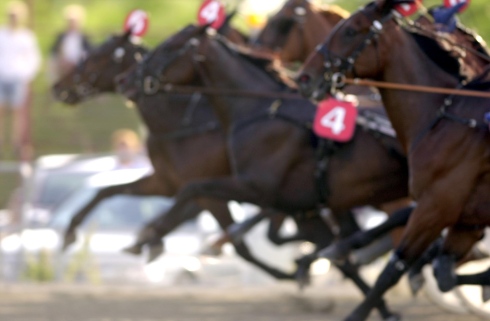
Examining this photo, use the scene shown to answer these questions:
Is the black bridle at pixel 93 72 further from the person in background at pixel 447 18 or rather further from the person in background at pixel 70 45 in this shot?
the person in background at pixel 447 18

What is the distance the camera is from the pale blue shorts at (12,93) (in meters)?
14.2

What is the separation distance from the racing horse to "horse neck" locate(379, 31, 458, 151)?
4.25ft

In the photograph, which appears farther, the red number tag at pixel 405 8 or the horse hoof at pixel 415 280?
the horse hoof at pixel 415 280

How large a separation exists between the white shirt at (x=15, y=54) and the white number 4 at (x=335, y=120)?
19.2 ft

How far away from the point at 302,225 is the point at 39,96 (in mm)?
6989

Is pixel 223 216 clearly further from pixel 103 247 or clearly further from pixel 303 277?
pixel 103 247

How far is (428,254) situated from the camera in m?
7.87

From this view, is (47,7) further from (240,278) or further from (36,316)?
(36,316)

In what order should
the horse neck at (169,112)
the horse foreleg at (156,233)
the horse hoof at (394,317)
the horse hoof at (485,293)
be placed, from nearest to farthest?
the horse hoof at (485,293)
the horse hoof at (394,317)
the horse foreleg at (156,233)
the horse neck at (169,112)

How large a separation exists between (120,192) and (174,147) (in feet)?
2.27

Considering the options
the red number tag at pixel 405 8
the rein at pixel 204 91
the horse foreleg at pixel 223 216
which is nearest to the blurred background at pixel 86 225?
the horse foreleg at pixel 223 216

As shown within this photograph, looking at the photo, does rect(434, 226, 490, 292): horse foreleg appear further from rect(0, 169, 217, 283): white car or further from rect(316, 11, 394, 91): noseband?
rect(0, 169, 217, 283): white car

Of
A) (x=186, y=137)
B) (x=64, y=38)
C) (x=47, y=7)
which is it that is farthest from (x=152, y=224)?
(x=47, y=7)

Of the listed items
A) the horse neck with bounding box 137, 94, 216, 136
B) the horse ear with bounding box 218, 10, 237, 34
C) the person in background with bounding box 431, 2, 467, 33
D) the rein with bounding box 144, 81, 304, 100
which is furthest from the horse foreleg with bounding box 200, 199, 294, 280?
the person in background with bounding box 431, 2, 467, 33
